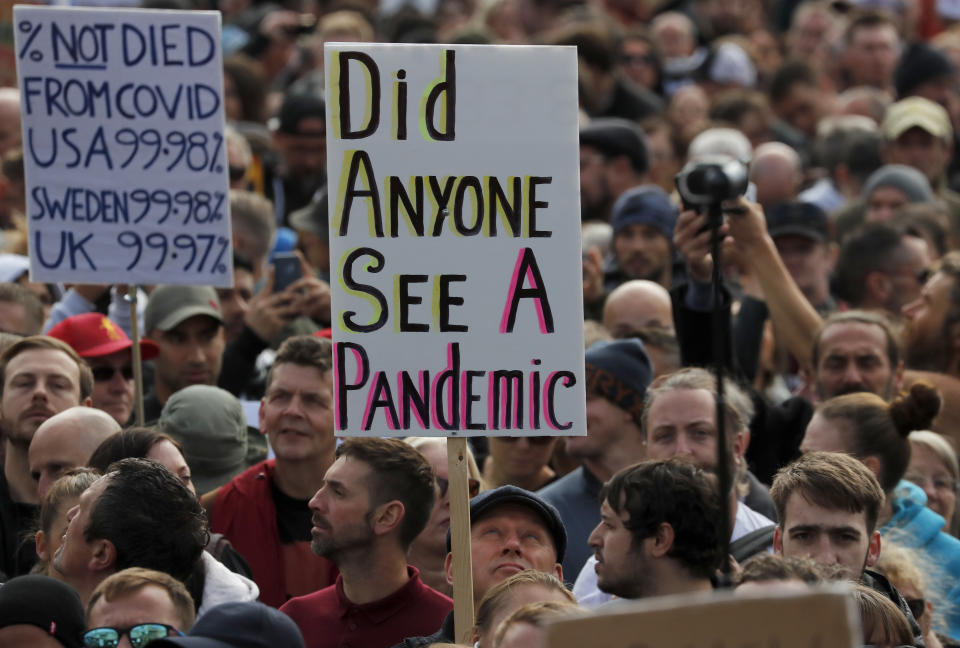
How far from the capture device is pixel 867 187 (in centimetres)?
1108

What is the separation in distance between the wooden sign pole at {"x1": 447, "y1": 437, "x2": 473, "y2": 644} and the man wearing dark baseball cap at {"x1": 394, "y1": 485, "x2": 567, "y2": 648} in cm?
42

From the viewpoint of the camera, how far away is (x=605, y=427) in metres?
7.14

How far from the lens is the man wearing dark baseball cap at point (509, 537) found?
5629mm

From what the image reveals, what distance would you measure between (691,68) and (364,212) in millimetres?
10139

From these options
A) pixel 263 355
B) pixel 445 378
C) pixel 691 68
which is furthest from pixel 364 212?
pixel 691 68

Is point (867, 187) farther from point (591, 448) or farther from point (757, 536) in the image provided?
point (757, 536)

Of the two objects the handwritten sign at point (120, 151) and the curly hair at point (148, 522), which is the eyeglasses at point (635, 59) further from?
the curly hair at point (148, 522)

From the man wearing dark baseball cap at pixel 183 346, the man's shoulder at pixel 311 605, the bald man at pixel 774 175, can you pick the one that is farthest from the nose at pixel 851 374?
the bald man at pixel 774 175

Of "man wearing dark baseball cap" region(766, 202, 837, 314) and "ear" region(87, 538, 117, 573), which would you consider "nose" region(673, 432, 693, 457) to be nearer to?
"ear" region(87, 538, 117, 573)

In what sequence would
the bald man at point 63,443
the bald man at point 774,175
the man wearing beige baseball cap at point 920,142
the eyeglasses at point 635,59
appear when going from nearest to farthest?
the bald man at point 63,443
the bald man at point 774,175
the man wearing beige baseball cap at point 920,142
the eyeglasses at point 635,59

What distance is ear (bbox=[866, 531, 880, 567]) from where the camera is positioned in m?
5.62

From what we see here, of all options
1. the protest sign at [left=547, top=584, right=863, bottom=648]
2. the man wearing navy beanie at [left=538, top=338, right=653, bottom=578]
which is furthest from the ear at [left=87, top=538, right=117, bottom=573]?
the protest sign at [left=547, top=584, right=863, bottom=648]

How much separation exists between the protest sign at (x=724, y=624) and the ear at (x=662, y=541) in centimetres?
235

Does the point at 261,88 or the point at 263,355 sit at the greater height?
the point at 261,88
